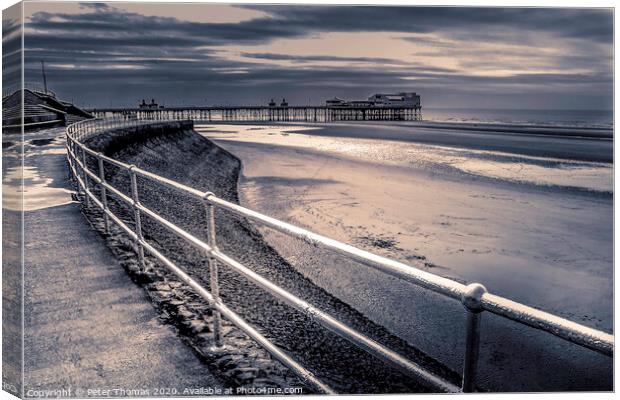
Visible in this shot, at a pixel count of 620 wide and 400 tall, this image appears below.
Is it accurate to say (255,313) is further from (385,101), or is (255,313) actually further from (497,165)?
(385,101)

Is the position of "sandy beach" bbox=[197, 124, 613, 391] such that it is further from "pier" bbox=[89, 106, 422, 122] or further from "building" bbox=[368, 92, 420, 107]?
"pier" bbox=[89, 106, 422, 122]

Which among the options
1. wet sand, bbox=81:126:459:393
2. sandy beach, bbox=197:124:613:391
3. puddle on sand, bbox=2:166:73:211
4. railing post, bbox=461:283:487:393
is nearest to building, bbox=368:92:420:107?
sandy beach, bbox=197:124:613:391

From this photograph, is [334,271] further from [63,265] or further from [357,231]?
[63,265]

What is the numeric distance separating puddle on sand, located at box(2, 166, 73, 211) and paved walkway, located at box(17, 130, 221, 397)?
0.80 m

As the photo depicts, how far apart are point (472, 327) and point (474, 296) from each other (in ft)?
0.55

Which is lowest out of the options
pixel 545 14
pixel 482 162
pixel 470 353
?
pixel 482 162

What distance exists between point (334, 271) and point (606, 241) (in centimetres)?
724

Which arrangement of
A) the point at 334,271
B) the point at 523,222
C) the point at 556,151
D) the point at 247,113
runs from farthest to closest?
the point at 247,113
the point at 556,151
the point at 523,222
the point at 334,271

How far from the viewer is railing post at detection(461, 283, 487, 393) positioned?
1.81 m

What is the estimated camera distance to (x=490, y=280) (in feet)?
31.2

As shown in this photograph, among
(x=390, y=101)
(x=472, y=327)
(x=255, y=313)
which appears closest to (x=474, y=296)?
(x=472, y=327)

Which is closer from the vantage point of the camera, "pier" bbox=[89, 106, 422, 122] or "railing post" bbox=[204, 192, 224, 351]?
"railing post" bbox=[204, 192, 224, 351]

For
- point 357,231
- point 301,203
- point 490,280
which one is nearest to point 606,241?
point 490,280

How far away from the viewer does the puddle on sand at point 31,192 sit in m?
3.92
